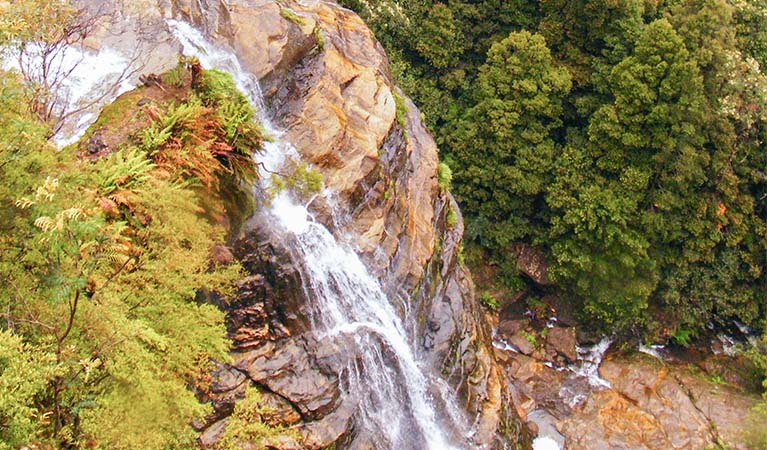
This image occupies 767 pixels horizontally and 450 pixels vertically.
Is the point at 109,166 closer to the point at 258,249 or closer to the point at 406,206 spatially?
the point at 258,249

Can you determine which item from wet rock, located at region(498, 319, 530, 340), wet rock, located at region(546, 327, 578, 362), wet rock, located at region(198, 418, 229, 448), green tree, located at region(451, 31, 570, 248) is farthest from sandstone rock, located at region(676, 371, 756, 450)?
wet rock, located at region(198, 418, 229, 448)

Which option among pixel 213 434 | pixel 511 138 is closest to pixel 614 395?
pixel 511 138

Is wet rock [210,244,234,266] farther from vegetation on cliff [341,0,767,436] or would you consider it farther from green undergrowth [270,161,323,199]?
vegetation on cliff [341,0,767,436]

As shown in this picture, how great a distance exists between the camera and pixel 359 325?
1095 cm

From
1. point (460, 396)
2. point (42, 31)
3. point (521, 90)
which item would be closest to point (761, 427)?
point (460, 396)

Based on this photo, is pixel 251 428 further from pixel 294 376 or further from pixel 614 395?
pixel 614 395

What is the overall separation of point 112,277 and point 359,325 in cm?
515

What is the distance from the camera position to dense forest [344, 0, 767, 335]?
16.6m

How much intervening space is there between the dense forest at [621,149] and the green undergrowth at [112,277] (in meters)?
11.9

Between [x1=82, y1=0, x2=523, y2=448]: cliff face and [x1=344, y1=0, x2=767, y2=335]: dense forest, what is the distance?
5.31 m

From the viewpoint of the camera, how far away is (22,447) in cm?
482

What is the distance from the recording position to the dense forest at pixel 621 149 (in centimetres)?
1662

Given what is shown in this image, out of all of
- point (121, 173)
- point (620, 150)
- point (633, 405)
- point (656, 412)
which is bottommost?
point (633, 405)

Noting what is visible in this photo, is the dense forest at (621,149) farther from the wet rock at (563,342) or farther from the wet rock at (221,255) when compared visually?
the wet rock at (221,255)
